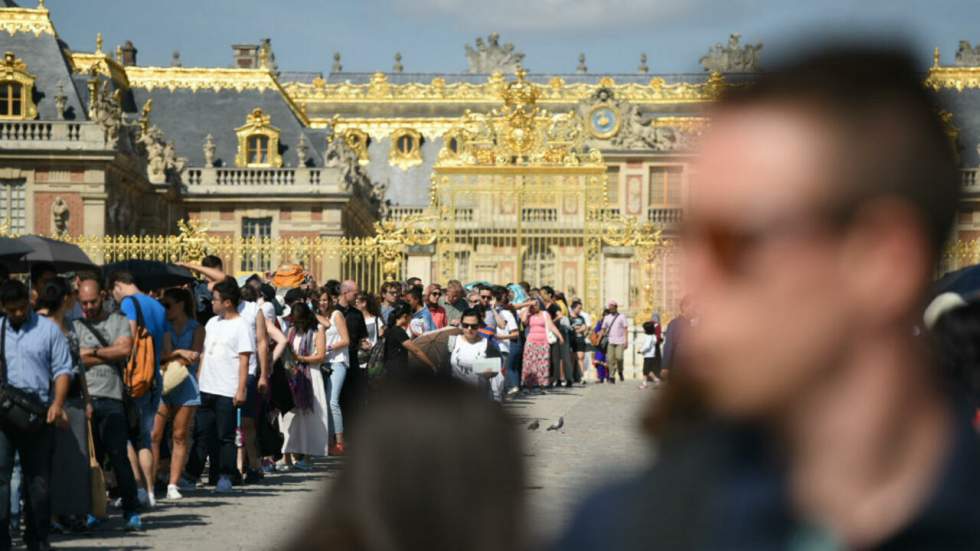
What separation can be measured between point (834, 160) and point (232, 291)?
33.6ft

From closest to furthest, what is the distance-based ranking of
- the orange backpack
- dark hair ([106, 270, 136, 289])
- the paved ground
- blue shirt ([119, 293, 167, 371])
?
the paved ground, the orange backpack, blue shirt ([119, 293, 167, 371]), dark hair ([106, 270, 136, 289])

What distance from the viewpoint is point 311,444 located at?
12.9 metres

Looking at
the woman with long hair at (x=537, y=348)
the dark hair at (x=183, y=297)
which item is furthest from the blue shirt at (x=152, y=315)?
the woman with long hair at (x=537, y=348)

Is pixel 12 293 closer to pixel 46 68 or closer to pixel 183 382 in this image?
pixel 183 382

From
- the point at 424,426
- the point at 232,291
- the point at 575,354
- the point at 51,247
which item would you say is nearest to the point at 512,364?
the point at 575,354

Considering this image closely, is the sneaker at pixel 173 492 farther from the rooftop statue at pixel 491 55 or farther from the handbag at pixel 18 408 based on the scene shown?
the rooftop statue at pixel 491 55

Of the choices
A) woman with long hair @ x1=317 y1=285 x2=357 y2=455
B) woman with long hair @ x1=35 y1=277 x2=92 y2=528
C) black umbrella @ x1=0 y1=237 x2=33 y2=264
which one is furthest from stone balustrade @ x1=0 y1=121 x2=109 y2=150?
→ woman with long hair @ x1=35 y1=277 x2=92 y2=528

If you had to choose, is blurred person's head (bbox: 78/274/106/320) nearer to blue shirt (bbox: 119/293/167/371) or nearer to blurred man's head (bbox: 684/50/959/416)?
blue shirt (bbox: 119/293/167/371)

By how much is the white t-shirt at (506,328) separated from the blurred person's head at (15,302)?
13187 millimetres

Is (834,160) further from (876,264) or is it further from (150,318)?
(150,318)

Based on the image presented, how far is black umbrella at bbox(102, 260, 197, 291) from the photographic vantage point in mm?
13062

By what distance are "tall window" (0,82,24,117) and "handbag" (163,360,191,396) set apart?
24.6 meters

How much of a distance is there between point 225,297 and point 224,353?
36 centimetres

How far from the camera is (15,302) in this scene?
810 centimetres
